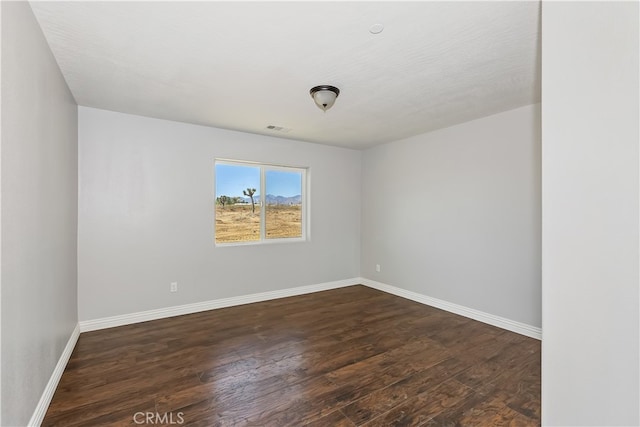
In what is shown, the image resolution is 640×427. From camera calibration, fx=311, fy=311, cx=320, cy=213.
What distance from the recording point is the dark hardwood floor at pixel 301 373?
1.97m

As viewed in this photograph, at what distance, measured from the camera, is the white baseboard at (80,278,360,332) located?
338 cm

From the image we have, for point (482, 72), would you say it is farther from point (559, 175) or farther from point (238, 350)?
point (238, 350)

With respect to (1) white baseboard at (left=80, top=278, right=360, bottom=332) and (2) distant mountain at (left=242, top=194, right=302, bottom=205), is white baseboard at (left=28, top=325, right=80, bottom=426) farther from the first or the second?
(2) distant mountain at (left=242, top=194, right=302, bottom=205)

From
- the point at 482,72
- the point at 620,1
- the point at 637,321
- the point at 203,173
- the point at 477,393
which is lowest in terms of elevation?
the point at 477,393

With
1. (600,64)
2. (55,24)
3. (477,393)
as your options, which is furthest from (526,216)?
(55,24)

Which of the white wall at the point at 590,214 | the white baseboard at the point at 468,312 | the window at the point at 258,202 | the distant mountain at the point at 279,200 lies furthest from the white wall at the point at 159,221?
the white wall at the point at 590,214

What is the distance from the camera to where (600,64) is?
120cm

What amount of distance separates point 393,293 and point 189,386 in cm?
327

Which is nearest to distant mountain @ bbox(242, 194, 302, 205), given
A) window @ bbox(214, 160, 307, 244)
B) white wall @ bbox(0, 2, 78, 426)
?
window @ bbox(214, 160, 307, 244)

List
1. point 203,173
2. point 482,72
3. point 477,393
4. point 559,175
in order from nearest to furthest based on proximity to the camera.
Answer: point 559,175 < point 477,393 < point 482,72 < point 203,173

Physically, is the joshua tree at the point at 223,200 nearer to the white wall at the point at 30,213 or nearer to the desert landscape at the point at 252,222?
the desert landscape at the point at 252,222

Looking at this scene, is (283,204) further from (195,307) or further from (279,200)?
(195,307)

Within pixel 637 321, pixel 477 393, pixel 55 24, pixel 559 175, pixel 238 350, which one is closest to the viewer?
pixel 637 321
